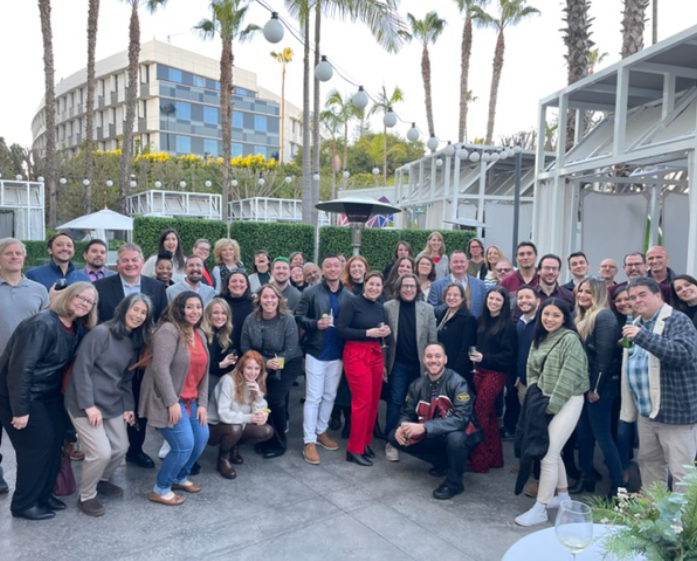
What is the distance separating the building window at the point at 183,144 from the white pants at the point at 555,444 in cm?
5494

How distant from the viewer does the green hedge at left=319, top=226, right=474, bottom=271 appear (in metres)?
16.3

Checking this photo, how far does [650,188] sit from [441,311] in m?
8.07

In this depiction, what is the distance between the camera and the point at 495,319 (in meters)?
5.02

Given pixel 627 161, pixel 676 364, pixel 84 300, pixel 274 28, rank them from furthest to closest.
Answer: pixel 627 161 → pixel 274 28 → pixel 84 300 → pixel 676 364

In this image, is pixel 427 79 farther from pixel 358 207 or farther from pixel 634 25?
pixel 358 207

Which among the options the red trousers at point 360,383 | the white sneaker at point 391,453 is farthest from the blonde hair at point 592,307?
the white sneaker at point 391,453

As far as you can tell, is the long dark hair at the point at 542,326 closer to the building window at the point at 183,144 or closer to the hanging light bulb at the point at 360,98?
the hanging light bulb at the point at 360,98

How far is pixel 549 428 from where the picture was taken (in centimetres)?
423

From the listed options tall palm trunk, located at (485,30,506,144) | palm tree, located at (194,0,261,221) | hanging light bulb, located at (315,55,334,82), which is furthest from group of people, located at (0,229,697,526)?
tall palm trunk, located at (485,30,506,144)

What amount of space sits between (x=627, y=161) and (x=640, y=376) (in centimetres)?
556

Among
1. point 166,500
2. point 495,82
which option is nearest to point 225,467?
point 166,500

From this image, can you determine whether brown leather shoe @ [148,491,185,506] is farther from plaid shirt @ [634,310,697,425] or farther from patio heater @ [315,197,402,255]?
patio heater @ [315,197,402,255]

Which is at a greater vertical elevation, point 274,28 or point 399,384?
point 274,28

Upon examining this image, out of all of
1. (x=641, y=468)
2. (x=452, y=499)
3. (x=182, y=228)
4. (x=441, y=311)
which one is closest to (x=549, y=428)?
(x=641, y=468)
